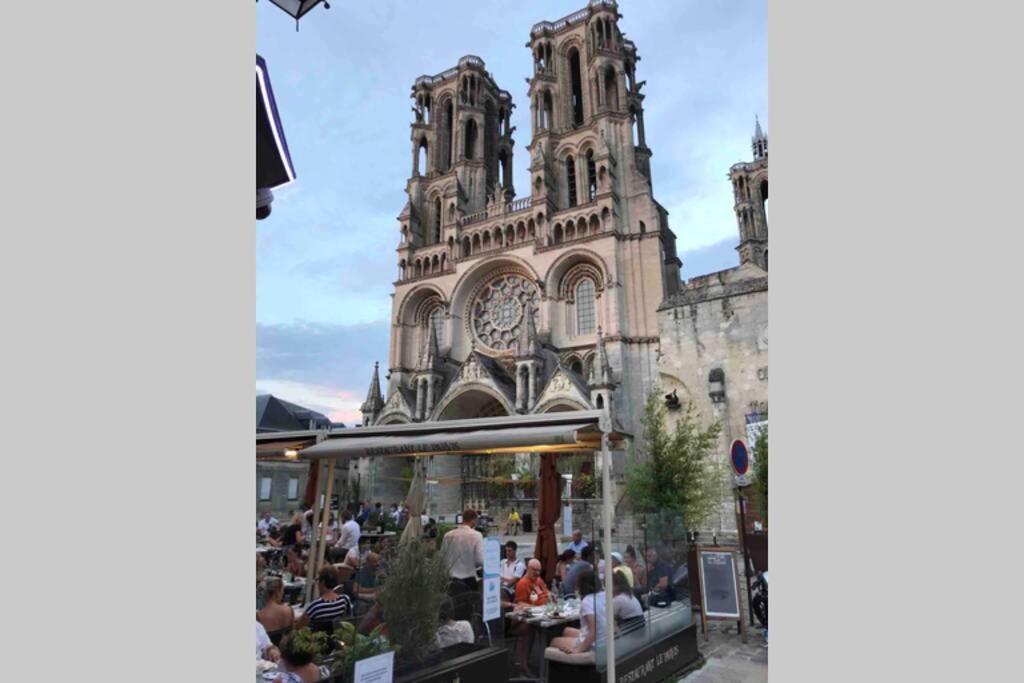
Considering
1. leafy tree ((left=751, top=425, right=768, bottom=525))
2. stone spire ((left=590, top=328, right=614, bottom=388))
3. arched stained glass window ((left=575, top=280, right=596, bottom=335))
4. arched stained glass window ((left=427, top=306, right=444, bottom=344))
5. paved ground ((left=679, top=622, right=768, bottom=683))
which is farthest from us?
arched stained glass window ((left=427, top=306, right=444, bottom=344))

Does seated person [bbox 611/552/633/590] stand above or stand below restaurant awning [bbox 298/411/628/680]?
below

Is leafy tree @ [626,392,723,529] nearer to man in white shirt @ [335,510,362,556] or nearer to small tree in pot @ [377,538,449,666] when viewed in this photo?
man in white shirt @ [335,510,362,556]

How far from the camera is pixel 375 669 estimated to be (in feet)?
14.0

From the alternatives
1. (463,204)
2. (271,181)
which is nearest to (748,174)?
(463,204)

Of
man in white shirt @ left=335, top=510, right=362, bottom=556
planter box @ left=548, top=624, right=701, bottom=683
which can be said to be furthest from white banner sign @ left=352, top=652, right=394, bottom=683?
man in white shirt @ left=335, top=510, right=362, bottom=556

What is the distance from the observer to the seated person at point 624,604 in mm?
5926

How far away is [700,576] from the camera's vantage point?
843 cm

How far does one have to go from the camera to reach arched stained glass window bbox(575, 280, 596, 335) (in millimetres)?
27828

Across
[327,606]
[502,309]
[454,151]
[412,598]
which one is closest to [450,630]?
[412,598]

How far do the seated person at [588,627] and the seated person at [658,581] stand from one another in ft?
4.17

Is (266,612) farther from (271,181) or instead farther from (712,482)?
(712,482)

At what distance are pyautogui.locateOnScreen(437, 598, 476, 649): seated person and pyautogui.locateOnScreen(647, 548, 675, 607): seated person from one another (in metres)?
2.54

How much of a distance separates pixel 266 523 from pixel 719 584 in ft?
24.9

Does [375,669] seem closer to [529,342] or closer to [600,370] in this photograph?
[600,370]
